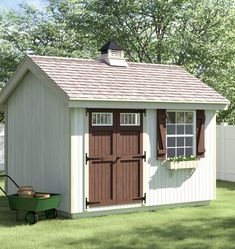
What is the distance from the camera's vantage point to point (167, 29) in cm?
2758

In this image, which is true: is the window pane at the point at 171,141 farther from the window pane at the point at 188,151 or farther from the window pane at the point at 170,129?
the window pane at the point at 188,151

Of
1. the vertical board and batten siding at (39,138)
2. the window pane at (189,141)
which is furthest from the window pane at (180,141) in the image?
the vertical board and batten siding at (39,138)

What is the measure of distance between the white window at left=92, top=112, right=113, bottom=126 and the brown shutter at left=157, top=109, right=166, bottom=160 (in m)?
1.28

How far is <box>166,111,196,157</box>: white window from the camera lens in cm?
1334

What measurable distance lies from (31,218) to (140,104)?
11.1 feet

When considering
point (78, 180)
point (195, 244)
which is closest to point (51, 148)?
point (78, 180)

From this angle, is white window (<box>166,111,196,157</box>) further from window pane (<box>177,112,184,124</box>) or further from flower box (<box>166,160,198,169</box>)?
flower box (<box>166,160,198,169</box>)

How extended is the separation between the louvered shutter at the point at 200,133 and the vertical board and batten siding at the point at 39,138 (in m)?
3.50

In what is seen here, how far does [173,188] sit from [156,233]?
3.16m

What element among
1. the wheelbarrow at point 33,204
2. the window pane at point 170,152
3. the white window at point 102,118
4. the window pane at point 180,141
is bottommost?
the wheelbarrow at point 33,204

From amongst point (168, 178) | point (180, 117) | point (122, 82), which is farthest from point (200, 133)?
point (122, 82)

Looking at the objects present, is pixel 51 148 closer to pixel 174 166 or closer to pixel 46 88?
pixel 46 88

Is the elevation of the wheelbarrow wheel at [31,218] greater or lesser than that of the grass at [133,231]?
greater

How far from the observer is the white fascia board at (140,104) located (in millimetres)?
11530
